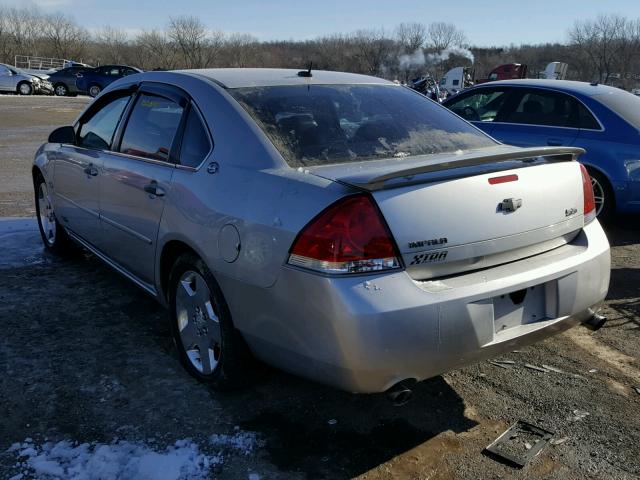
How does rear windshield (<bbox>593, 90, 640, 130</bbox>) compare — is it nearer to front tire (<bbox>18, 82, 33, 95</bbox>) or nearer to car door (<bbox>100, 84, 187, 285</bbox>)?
car door (<bbox>100, 84, 187, 285</bbox>)

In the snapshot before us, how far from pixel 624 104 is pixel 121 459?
237 inches

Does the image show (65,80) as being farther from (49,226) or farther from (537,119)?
(537,119)

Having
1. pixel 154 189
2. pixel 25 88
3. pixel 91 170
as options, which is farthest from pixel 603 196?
pixel 25 88

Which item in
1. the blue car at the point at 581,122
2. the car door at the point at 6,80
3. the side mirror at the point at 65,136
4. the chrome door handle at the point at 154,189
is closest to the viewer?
the chrome door handle at the point at 154,189

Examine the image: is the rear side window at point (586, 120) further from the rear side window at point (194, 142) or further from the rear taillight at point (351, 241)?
the rear taillight at point (351, 241)

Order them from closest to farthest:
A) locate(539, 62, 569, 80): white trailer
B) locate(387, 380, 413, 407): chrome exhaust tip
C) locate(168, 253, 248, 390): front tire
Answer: locate(387, 380, 413, 407): chrome exhaust tip < locate(168, 253, 248, 390): front tire < locate(539, 62, 569, 80): white trailer

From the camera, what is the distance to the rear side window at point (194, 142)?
10.2 ft

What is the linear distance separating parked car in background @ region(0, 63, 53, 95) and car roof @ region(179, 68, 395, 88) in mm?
32270

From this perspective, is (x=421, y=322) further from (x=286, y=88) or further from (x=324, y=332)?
(x=286, y=88)

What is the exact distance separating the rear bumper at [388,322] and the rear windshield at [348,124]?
70 centimetres

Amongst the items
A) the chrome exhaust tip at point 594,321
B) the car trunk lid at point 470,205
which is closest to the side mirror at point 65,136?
the car trunk lid at point 470,205

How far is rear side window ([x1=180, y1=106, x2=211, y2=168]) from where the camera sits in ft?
10.2

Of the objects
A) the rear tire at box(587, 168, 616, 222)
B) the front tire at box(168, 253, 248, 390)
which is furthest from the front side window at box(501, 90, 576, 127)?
the front tire at box(168, 253, 248, 390)

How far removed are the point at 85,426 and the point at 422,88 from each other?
2534cm
